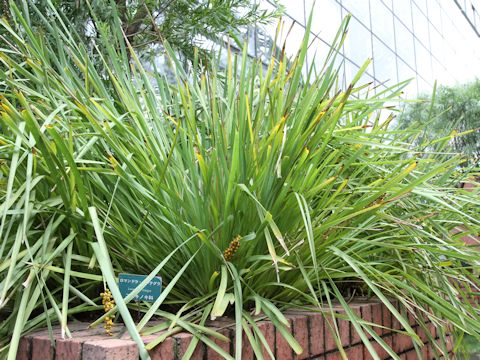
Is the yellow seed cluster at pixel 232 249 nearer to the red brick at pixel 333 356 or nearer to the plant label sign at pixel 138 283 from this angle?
the plant label sign at pixel 138 283

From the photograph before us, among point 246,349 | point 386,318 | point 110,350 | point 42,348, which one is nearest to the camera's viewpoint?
point 110,350

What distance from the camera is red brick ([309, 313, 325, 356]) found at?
1373 millimetres

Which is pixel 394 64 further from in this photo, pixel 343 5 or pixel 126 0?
pixel 126 0

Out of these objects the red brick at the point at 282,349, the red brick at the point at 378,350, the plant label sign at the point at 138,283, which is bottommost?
the red brick at the point at 378,350

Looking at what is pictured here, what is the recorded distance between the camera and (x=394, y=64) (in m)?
11.1

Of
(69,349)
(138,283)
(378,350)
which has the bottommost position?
(378,350)

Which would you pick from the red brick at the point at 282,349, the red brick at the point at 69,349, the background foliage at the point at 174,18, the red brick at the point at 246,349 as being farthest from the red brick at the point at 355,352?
the background foliage at the point at 174,18

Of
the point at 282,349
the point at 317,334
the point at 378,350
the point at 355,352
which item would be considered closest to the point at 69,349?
the point at 282,349

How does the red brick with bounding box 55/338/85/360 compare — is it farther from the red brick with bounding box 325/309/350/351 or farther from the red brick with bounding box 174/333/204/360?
the red brick with bounding box 325/309/350/351

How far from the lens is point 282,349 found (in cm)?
127

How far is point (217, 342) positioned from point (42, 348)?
1.11 feet

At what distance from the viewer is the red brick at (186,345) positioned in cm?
108

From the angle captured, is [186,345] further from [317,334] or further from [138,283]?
[317,334]

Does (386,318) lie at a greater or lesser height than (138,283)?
lesser
